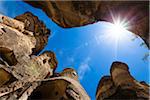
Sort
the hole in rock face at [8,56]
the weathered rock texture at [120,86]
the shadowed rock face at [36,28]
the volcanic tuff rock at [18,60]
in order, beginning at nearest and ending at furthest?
the weathered rock texture at [120,86] < the volcanic tuff rock at [18,60] < the hole in rock face at [8,56] < the shadowed rock face at [36,28]

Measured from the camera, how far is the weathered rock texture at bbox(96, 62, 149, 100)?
77.7 ft

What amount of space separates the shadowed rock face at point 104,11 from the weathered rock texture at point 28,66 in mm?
8388

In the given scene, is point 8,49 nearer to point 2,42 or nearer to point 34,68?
Result: point 2,42

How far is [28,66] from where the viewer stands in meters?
27.5

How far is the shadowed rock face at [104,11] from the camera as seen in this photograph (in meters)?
12.1

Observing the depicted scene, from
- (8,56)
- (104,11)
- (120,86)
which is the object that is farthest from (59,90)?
(104,11)

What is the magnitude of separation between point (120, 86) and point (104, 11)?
13.3 metres

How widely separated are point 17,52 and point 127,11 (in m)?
18.7

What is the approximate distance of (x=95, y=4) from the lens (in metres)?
13.2

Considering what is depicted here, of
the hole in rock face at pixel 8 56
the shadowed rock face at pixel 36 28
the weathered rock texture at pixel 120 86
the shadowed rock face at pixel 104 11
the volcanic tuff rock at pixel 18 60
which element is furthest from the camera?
the shadowed rock face at pixel 36 28

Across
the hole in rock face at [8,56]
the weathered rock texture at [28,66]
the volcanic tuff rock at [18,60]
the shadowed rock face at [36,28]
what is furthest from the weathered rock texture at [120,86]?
the shadowed rock face at [36,28]

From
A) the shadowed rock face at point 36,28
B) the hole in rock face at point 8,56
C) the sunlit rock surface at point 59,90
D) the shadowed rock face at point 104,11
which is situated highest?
the shadowed rock face at point 36,28

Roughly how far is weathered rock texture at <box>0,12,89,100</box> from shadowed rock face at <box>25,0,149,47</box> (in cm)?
839

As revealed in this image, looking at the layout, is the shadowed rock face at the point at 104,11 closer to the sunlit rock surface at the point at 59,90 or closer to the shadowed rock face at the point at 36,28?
the sunlit rock surface at the point at 59,90
